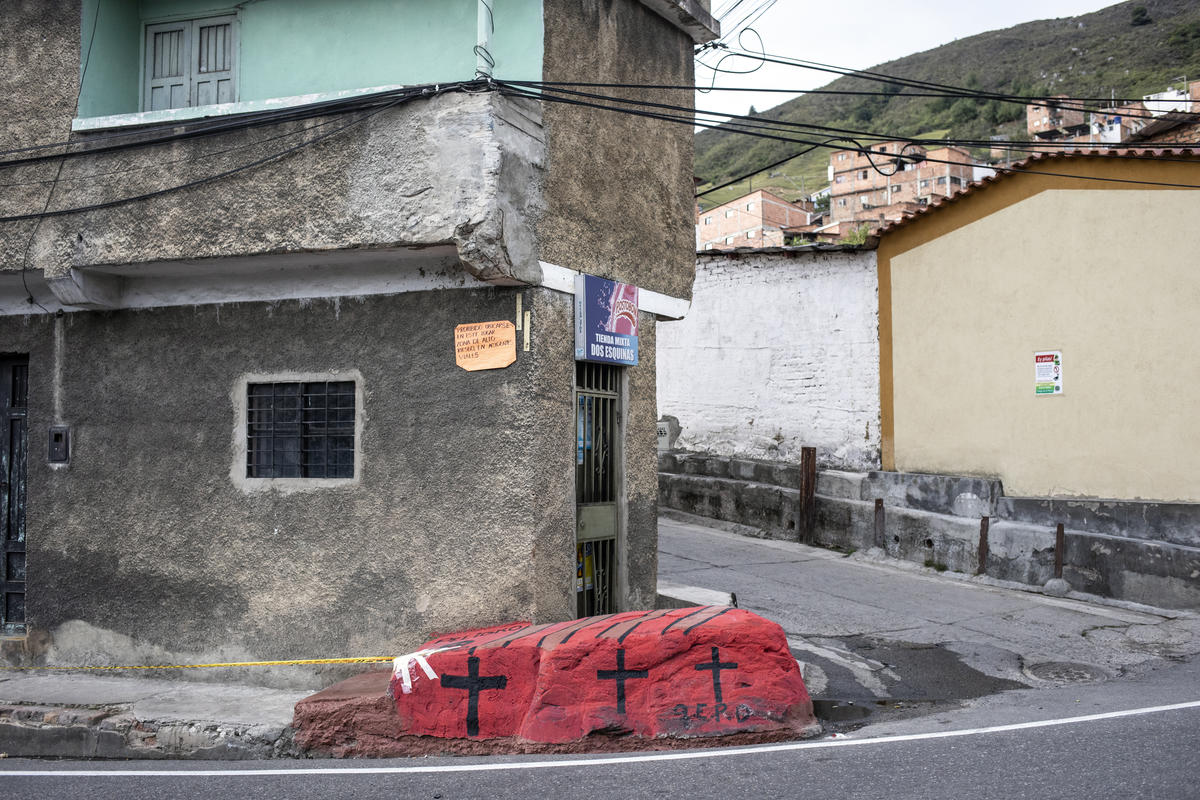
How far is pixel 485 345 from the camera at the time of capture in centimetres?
687

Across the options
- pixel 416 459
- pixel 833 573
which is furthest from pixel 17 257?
pixel 833 573

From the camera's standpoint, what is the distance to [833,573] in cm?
1253

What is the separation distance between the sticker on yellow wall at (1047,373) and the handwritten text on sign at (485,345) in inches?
352

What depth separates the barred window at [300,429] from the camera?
24.0 feet

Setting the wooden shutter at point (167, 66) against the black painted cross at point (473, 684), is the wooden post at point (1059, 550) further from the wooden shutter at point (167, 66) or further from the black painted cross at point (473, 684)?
the wooden shutter at point (167, 66)

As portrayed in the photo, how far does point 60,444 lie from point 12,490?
2.73ft

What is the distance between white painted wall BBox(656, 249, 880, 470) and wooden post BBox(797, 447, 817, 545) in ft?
3.68

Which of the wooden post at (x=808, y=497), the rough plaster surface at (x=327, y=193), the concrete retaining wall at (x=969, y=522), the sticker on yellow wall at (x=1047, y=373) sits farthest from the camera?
the wooden post at (x=808, y=497)

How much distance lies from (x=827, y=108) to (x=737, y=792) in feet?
348

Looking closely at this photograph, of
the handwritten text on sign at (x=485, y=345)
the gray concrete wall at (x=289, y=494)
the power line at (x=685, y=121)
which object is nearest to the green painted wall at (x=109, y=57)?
the gray concrete wall at (x=289, y=494)

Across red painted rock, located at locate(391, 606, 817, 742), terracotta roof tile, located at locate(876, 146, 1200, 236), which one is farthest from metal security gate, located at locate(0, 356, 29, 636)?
terracotta roof tile, located at locate(876, 146, 1200, 236)

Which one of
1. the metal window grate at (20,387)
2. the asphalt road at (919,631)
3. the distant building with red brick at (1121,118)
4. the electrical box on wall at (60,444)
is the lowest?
the asphalt road at (919,631)

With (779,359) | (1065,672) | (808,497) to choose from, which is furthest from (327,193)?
(779,359)

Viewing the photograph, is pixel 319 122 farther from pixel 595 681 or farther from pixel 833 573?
pixel 833 573
